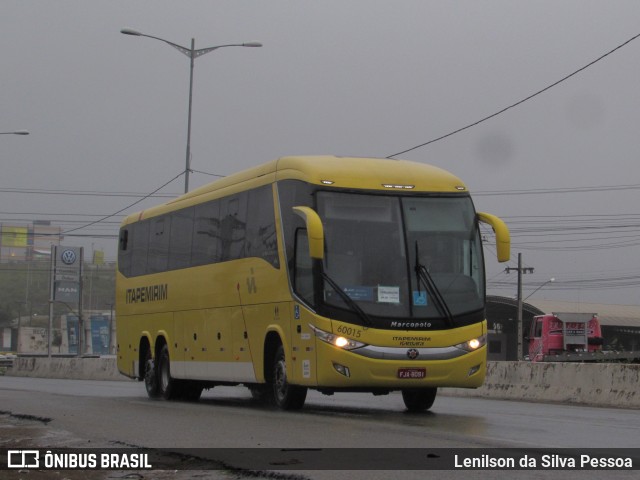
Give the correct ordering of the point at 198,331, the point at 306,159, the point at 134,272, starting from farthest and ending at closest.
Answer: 1. the point at 134,272
2. the point at 198,331
3. the point at 306,159

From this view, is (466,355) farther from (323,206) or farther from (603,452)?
(603,452)

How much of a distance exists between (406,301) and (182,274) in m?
6.82

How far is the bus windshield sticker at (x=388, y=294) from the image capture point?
15930mm

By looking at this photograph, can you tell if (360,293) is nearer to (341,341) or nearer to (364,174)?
(341,341)

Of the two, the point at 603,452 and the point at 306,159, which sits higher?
the point at 306,159

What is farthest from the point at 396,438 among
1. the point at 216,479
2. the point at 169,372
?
the point at 169,372

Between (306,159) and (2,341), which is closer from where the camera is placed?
(306,159)

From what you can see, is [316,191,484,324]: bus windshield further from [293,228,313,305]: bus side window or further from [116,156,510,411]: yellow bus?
[293,228,313,305]: bus side window

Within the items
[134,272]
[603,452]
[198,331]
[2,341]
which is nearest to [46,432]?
[603,452]

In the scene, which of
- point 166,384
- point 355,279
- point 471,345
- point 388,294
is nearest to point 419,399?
point 471,345

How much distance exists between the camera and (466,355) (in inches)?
637

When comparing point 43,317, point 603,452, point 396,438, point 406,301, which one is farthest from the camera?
point 43,317

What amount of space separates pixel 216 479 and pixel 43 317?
150 m

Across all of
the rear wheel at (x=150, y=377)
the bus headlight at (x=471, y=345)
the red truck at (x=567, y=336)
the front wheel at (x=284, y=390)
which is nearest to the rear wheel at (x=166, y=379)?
the rear wheel at (x=150, y=377)
